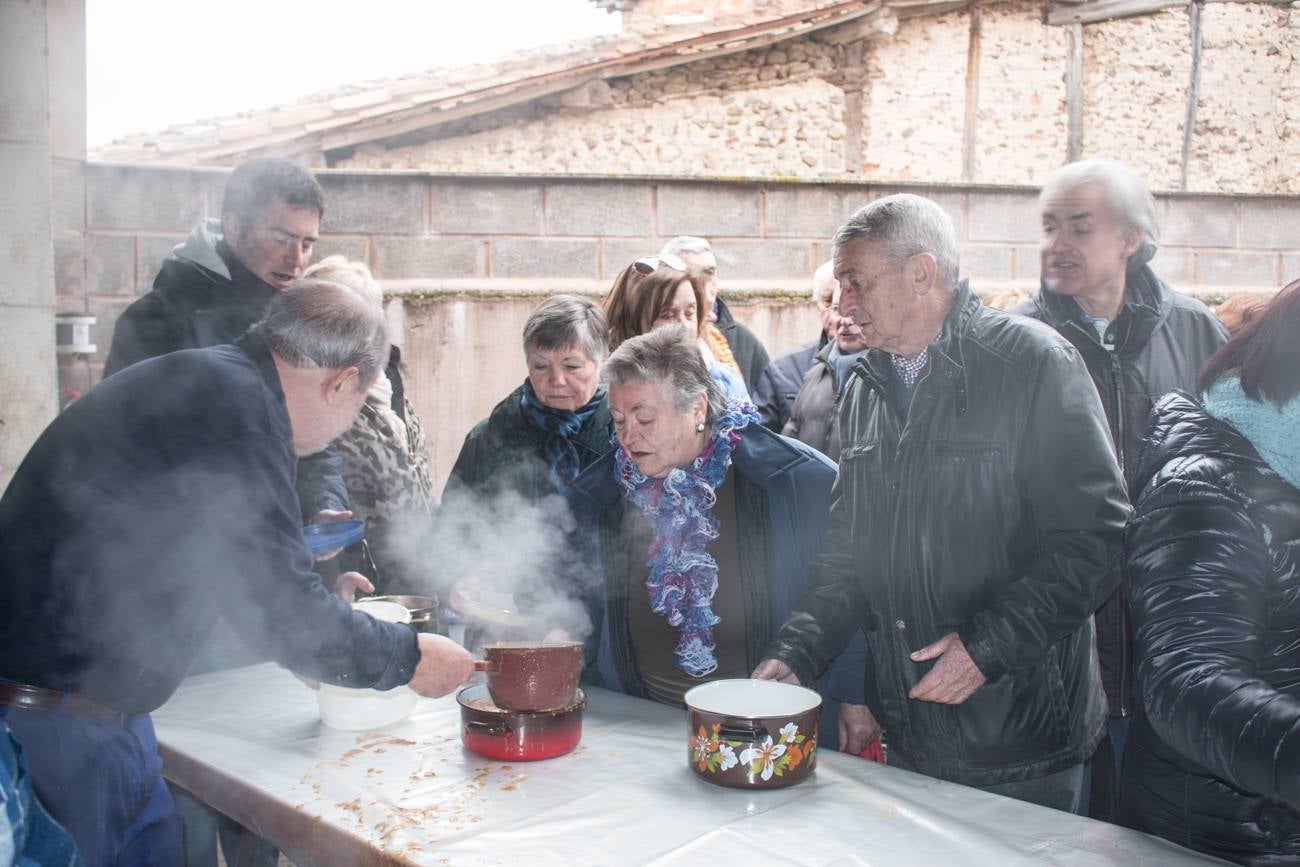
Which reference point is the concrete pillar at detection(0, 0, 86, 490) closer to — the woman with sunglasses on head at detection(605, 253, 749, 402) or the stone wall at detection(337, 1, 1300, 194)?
the woman with sunglasses on head at detection(605, 253, 749, 402)

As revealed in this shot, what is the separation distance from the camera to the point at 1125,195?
3148 mm

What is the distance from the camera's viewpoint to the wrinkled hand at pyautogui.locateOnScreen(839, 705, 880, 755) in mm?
2527

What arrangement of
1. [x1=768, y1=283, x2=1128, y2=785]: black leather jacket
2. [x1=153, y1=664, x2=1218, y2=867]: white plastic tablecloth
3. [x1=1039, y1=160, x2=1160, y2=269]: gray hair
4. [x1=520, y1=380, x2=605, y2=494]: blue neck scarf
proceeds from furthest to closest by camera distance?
[x1=520, y1=380, x2=605, y2=494]: blue neck scarf
[x1=1039, y1=160, x2=1160, y2=269]: gray hair
[x1=768, y1=283, x2=1128, y2=785]: black leather jacket
[x1=153, y1=664, x2=1218, y2=867]: white plastic tablecloth

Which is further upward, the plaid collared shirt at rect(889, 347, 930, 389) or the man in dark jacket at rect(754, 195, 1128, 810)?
the plaid collared shirt at rect(889, 347, 930, 389)

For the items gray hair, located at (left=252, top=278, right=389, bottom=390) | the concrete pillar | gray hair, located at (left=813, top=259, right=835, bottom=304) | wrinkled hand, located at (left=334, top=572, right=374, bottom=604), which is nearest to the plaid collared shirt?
gray hair, located at (left=252, top=278, right=389, bottom=390)

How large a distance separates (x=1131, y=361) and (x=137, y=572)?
2693 mm

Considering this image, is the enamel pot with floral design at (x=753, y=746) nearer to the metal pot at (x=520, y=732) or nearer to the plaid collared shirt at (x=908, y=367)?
the metal pot at (x=520, y=732)

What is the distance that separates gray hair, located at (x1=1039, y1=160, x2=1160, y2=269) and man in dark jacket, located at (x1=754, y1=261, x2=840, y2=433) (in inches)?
47.7

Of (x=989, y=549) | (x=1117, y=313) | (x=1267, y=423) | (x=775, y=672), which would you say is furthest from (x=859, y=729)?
(x=1117, y=313)

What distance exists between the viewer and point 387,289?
5.99 metres

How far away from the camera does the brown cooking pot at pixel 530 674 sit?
6.49ft

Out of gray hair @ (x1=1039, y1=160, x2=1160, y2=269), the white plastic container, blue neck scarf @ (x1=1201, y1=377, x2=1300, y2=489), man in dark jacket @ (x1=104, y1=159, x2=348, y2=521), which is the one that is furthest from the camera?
man in dark jacket @ (x1=104, y1=159, x2=348, y2=521)

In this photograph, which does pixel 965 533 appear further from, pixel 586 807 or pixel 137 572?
pixel 137 572

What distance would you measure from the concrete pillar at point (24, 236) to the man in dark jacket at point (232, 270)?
1320mm
